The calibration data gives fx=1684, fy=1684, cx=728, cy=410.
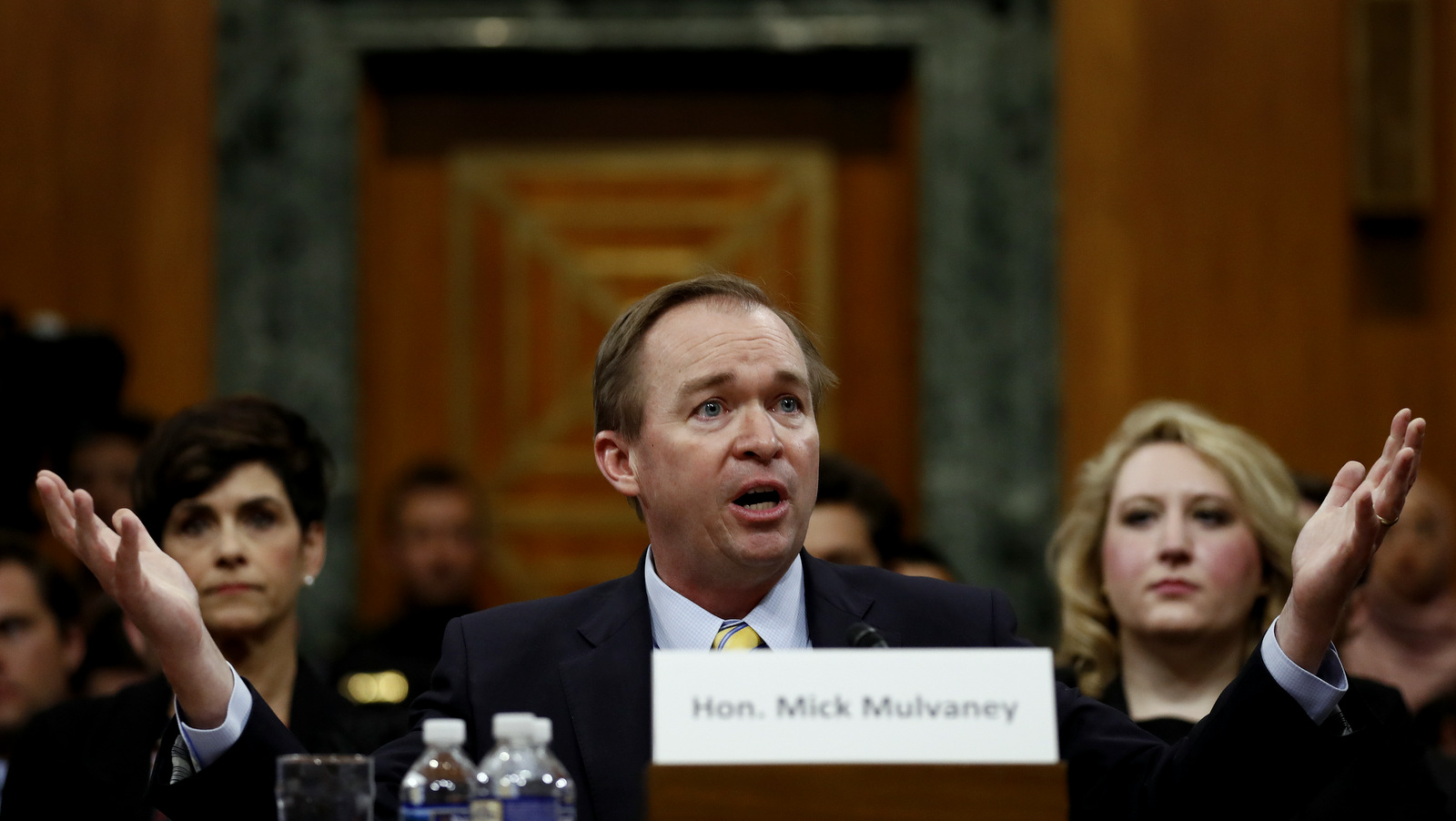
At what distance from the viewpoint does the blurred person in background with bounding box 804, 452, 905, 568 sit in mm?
4398

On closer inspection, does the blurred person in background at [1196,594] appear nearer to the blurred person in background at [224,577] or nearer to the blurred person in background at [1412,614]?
the blurred person in background at [1412,614]

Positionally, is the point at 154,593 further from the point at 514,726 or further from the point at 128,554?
the point at 514,726

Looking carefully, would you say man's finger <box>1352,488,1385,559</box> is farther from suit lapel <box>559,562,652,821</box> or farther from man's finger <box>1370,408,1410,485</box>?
suit lapel <box>559,562,652,821</box>

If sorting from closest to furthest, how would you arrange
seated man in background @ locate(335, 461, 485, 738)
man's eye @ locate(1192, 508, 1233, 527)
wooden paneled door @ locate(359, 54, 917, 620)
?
man's eye @ locate(1192, 508, 1233, 527) < seated man in background @ locate(335, 461, 485, 738) < wooden paneled door @ locate(359, 54, 917, 620)

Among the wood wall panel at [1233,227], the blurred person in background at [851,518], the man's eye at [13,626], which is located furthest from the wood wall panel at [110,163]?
the wood wall panel at [1233,227]

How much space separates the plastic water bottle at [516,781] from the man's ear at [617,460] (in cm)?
76

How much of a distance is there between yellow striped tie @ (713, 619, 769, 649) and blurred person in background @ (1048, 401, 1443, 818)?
1.25m

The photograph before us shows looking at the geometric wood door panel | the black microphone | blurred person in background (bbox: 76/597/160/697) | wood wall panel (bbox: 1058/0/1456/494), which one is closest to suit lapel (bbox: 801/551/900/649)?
the black microphone

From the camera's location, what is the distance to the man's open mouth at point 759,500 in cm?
254

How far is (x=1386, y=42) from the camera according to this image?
19.8 feet

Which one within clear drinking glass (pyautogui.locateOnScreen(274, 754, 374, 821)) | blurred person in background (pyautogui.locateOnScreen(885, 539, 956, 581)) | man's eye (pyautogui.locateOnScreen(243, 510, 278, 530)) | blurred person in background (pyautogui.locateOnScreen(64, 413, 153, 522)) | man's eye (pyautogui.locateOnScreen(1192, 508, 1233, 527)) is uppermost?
blurred person in background (pyautogui.locateOnScreen(64, 413, 153, 522))

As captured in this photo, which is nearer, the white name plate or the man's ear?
the white name plate

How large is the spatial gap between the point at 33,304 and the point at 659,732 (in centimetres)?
488

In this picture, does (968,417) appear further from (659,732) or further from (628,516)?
(659,732)
